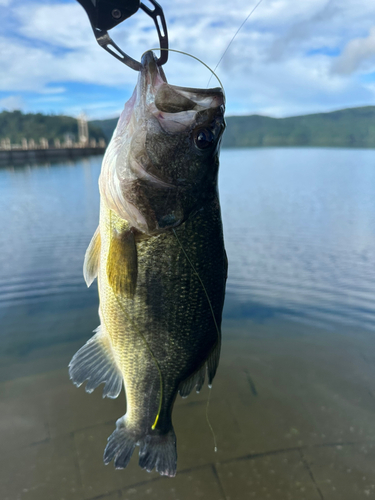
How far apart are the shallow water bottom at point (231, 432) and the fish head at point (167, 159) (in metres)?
2.35

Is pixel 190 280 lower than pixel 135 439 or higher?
higher

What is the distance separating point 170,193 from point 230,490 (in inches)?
98.2

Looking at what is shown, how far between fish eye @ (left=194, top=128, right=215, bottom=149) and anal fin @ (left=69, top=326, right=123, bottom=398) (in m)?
1.20

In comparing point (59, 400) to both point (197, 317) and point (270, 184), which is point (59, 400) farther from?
point (270, 184)

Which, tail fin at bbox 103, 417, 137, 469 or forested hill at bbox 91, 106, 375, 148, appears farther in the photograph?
forested hill at bbox 91, 106, 375, 148

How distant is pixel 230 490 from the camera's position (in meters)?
2.78

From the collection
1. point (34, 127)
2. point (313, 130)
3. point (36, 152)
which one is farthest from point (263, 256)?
point (313, 130)

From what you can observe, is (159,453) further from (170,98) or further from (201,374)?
(170,98)

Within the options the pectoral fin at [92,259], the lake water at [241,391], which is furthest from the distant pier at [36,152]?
the pectoral fin at [92,259]

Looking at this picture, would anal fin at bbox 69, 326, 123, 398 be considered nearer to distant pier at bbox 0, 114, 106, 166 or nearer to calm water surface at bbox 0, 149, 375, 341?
calm water surface at bbox 0, 149, 375, 341

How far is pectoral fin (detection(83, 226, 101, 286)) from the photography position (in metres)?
1.94

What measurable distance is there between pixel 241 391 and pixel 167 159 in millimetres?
3108

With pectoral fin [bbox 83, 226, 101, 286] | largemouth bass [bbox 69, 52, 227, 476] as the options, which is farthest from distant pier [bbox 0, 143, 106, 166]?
largemouth bass [bbox 69, 52, 227, 476]

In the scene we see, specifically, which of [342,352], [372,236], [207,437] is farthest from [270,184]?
[207,437]
